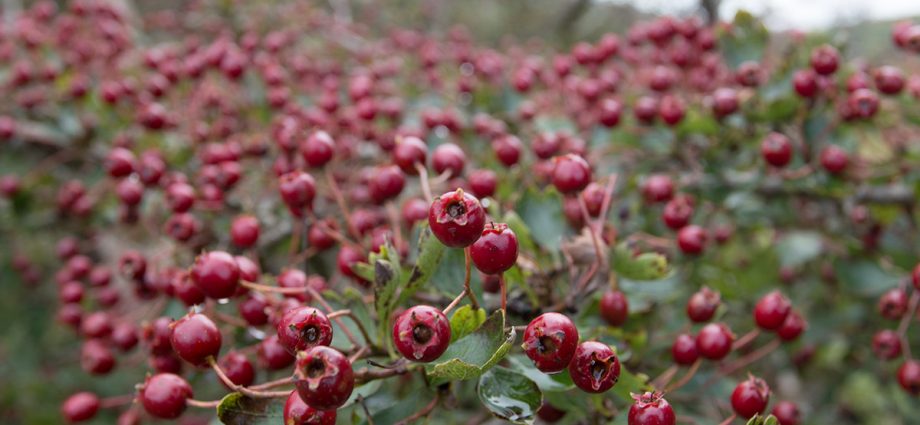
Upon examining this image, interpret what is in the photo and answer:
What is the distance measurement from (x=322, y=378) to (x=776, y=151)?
1261mm

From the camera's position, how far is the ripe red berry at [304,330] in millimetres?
890

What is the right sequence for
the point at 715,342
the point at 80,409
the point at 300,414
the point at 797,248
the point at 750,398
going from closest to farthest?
the point at 300,414 → the point at 750,398 → the point at 715,342 → the point at 80,409 → the point at 797,248

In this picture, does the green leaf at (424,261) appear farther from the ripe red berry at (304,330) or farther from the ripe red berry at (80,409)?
the ripe red berry at (80,409)

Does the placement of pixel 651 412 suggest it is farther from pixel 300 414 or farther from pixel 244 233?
pixel 244 233

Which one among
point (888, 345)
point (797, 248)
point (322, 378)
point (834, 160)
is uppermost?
point (322, 378)

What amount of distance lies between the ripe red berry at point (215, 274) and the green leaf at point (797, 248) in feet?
5.39

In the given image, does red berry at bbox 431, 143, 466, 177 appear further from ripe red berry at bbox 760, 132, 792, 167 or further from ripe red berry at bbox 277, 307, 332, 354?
ripe red berry at bbox 760, 132, 792, 167

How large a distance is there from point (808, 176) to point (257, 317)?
1408mm

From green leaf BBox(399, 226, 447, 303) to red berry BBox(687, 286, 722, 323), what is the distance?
53 centimetres

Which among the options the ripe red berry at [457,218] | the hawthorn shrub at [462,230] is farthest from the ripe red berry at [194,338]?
the ripe red berry at [457,218]

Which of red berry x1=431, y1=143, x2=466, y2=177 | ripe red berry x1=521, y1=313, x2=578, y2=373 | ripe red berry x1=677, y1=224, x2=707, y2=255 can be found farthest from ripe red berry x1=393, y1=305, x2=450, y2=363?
ripe red berry x1=677, y1=224, x2=707, y2=255

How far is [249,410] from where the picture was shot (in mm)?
955

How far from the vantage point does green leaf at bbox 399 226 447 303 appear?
103cm

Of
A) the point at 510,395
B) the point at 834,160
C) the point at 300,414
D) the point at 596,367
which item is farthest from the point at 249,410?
the point at 834,160
